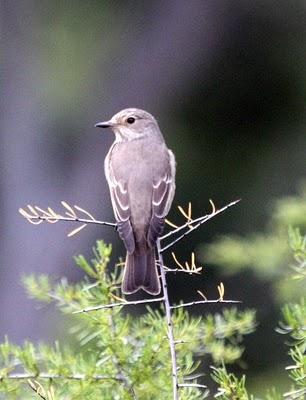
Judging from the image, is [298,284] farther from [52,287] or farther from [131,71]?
[131,71]

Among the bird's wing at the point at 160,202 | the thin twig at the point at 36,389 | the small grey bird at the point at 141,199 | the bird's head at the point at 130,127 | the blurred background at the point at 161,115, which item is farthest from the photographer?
the blurred background at the point at 161,115

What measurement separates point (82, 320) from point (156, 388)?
45cm

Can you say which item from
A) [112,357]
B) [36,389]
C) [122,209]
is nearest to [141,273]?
[122,209]

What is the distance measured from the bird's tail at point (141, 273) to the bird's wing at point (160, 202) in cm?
8

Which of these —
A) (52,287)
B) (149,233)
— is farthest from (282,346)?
(52,287)

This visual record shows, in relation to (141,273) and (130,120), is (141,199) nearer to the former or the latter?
(141,273)

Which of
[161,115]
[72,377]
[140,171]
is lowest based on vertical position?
[161,115]

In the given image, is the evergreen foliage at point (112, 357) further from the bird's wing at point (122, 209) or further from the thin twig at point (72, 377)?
the bird's wing at point (122, 209)

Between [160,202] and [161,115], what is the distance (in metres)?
6.92

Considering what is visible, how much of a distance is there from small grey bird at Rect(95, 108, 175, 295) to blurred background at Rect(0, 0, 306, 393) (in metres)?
5.03

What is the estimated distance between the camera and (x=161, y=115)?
1269 centimetres

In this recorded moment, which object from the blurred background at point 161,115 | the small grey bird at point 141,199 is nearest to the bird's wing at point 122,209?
the small grey bird at point 141,199

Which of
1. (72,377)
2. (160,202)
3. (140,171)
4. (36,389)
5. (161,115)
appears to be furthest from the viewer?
(161,115)

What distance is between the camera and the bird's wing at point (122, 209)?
222 inches
